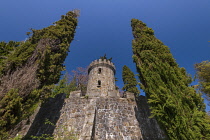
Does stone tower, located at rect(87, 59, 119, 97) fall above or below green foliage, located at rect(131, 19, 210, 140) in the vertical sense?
above

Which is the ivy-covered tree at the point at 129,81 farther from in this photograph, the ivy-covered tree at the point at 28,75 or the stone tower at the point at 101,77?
the ivy-covered tree at the point at 28,75

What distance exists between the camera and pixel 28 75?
261 inches

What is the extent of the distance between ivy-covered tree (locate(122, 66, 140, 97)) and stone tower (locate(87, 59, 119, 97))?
312 cm

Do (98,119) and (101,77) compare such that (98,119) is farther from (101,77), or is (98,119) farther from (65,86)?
(65,86)

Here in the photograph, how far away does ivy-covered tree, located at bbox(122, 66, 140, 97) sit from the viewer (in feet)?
58.5

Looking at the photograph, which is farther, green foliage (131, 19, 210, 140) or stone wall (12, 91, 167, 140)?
stone wall (12, 91, 167, 140)

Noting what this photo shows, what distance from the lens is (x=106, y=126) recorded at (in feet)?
28.4

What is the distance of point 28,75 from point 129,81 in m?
14.9

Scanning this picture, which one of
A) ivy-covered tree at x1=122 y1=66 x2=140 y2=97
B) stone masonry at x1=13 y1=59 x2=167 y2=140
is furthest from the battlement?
stone masonry at x1=13 y1=59 x2=167 y2=140

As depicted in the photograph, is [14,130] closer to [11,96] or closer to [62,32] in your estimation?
[11,96]

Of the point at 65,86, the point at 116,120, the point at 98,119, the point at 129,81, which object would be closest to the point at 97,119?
the point at 98,119

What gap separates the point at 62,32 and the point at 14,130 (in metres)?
8.24

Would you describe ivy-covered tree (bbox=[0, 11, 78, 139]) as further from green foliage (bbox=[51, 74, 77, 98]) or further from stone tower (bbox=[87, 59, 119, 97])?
green foliage (bbox=[51, 74, 77, 98])

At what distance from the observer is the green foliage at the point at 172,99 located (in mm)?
4840
